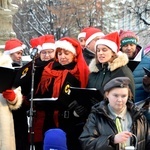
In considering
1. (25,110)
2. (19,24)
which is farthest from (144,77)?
(19,24)

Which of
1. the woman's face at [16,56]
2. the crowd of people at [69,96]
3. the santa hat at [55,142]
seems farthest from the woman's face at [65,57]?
the santa hat at [55,142]

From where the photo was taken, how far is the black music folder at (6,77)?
3969 mm

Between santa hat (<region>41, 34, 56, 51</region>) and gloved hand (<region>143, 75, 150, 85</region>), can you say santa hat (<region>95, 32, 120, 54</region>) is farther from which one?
santa hat (<region>41, 34, 56, 51</region>)

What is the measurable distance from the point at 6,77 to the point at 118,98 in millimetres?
1195

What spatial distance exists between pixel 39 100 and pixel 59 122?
424mm

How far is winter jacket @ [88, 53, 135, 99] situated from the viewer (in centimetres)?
424

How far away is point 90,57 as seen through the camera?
5.54 m

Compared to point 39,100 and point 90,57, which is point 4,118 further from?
point 90,57

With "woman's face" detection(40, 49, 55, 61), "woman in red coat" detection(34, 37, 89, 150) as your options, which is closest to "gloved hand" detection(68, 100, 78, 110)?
"woman in red coat" detection(34, 37, 89, 150)

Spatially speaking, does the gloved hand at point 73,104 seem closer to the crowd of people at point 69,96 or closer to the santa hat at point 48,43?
the crowd of people at point 69,96

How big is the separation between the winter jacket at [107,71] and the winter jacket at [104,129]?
709 mm

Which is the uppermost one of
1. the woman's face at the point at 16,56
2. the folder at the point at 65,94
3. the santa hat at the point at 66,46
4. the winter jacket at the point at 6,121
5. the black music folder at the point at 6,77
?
the santa hat at the point at 66,46

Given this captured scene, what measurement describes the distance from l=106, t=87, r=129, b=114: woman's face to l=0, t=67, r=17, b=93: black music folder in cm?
107

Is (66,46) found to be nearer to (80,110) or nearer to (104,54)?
(104,54)
